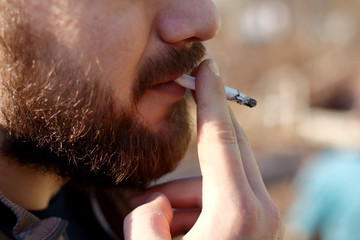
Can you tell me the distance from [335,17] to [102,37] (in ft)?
91.8

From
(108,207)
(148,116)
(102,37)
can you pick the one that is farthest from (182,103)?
(108,207)

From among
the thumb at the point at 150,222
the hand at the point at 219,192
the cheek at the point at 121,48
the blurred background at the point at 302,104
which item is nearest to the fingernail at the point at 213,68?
the hand at the point at 219,192

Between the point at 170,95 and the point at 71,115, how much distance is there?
382mm

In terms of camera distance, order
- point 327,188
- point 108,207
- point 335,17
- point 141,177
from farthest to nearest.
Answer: point 335,17 → point 327,188 → point 108,207 → point 141,177

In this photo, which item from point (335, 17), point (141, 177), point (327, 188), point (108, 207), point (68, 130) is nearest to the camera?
point (68, 130)

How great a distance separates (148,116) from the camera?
1.82 meters

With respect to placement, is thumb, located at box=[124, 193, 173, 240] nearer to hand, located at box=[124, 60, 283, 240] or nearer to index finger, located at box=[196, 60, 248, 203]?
hand, located at box=[124, 60, 283, 240]

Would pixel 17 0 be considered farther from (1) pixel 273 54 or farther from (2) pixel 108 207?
(1) pixel 273 54

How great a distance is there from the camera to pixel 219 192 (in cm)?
154

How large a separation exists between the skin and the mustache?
2 cm

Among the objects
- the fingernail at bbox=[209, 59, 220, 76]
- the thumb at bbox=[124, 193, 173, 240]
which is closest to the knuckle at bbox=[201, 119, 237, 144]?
the fingernail at bbox=[209, 59, 220, 76]

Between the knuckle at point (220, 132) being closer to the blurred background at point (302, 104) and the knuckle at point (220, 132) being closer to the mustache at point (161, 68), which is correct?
the mustache at point (161, 68)

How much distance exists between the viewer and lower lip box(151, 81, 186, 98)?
1.82 m

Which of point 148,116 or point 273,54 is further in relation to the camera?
point 273,54
